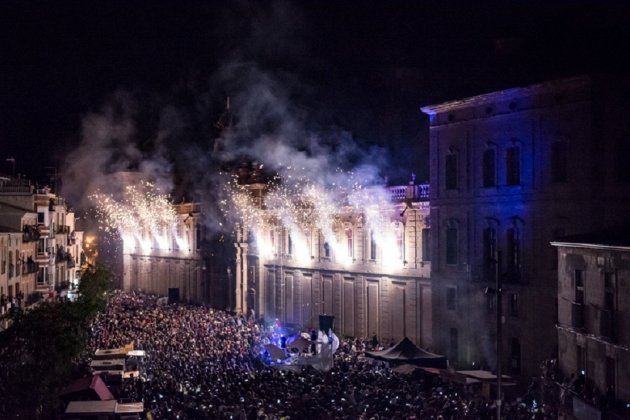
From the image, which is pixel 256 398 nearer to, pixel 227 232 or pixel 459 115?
pixel 459 115

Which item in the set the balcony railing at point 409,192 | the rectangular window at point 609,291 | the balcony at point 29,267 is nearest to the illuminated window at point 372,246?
the balcony railing at point 409,192

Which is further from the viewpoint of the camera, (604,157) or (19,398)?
(604,157)

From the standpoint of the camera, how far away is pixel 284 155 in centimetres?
6072

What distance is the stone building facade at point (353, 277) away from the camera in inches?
2009

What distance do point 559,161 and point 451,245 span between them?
27.1 ft

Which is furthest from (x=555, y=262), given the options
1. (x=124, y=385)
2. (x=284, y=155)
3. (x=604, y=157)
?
(x=284, y=155)

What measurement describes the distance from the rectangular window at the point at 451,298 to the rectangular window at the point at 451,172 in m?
4.86

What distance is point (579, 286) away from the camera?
31797 millimetres

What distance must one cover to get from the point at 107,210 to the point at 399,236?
71548mm

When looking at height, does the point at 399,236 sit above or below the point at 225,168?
below

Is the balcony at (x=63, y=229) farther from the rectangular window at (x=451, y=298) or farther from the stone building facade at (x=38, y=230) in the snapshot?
the rectangular window at (x=451, y=298)

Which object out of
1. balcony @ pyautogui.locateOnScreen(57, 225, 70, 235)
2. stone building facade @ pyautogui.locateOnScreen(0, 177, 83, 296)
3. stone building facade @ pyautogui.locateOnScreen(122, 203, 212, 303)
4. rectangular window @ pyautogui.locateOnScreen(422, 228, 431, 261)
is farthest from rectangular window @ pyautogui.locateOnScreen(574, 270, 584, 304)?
stone building facade @ pyautogui.locateOnScreen(122, 203, 212, 303)

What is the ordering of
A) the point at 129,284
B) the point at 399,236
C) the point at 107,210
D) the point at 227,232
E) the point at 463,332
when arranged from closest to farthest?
1. the point at 463,332
2. the point at 399,236
3. the point at 227,232
4. the point at 129,284
5. the point at 107,210

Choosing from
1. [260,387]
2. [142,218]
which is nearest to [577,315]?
[260,387]
